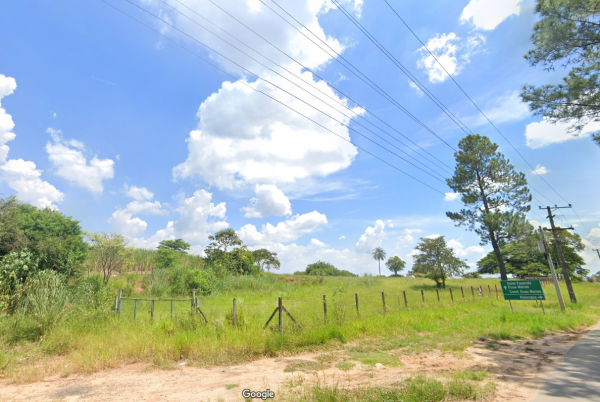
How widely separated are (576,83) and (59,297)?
70.5 feet

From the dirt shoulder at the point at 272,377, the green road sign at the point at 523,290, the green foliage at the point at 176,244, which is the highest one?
the green foliage at the point at 176,244

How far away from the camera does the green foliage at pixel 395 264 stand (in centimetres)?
8717

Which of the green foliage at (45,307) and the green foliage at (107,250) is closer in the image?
the green foliage at (45,307)

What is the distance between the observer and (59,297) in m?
10.9

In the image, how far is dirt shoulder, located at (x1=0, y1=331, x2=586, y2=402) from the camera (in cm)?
551

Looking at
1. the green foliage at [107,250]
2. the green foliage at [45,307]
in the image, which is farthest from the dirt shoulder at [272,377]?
the green foliage at [107,250]

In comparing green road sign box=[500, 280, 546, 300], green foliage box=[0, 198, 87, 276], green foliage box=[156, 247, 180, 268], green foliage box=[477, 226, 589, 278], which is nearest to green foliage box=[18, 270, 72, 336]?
green foliage box=[0, 198, 87, 276]

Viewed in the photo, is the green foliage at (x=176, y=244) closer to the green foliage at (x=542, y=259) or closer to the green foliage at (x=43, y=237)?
the green foliage at (x=43, y=237)

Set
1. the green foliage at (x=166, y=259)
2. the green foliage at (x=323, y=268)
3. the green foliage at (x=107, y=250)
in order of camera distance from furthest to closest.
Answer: the green foliage at (x=323, y=268) < the green foliage at (x=166, y=259) < the green foliage at (x=107, y=250)

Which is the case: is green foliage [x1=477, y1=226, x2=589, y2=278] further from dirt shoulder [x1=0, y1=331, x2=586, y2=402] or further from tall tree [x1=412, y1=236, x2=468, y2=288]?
dirt shoulder [x1=0, y1=331, x2=586, y2=402]

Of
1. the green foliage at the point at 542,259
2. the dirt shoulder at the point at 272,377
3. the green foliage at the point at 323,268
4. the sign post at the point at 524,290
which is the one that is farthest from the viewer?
the green foliage at the point at 323,268

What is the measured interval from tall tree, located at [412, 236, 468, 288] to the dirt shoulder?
94.5ft

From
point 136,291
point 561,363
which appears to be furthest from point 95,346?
point 136,291

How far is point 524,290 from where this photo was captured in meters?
15.5
